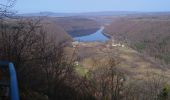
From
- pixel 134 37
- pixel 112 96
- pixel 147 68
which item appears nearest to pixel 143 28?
pixel 134 37

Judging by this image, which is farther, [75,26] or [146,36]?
[75,26]

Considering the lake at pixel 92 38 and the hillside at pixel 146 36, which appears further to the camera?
the lake at pixel 92 38

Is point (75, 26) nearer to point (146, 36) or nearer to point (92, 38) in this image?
point (92, 38)

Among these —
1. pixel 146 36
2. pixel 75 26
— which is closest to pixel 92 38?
pixel 75 26

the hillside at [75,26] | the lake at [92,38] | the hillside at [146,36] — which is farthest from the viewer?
the hillside at [75,26]

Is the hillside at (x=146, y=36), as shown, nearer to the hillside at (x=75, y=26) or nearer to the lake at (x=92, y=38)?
the lake at (x=92, y=38)

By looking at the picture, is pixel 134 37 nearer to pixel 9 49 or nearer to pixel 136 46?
pixel 136 46

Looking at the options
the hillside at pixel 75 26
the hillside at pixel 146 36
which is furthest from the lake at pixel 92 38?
the hillside at pixel 146 36

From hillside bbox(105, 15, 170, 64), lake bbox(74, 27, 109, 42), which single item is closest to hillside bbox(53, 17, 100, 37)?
lake bbox(74, 27, 109, 42)

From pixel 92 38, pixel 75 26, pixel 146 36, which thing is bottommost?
pixel 92 38

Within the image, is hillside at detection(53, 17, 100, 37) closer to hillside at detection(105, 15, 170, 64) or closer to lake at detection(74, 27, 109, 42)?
lake at detection(74, 27, 109, 42)

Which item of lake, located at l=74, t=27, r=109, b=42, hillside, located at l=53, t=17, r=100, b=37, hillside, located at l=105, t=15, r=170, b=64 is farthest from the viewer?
hillside, located at l=53, t=17, r=100, b=37
